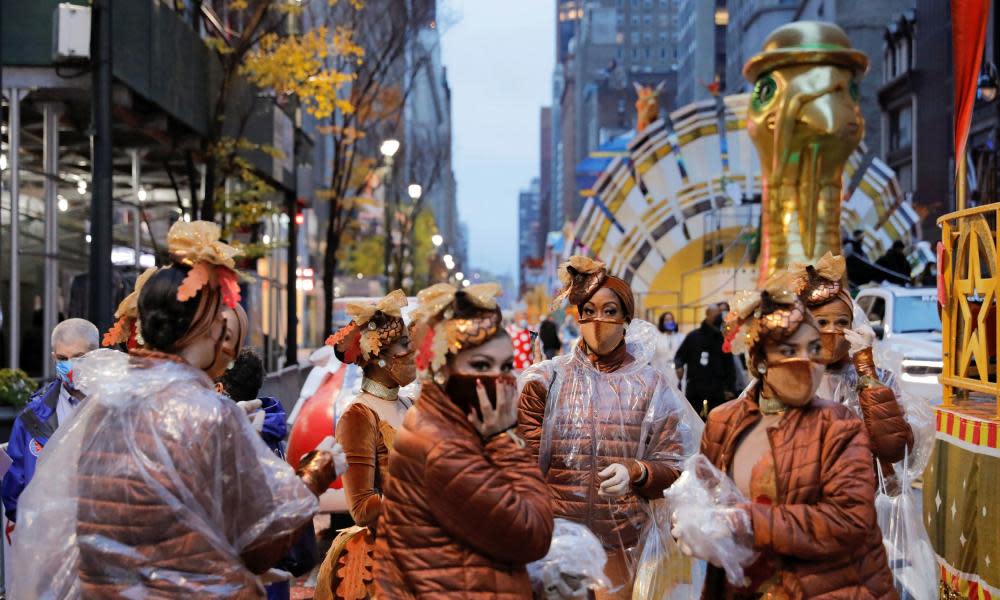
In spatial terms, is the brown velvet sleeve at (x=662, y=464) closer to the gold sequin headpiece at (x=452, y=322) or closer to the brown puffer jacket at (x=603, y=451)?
the brown puffer jacket at (x=603, y=451)

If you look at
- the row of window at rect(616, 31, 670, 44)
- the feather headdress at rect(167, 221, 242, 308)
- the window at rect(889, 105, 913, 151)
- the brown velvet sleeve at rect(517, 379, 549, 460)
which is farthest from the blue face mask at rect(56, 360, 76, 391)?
the row of window at rect(616, 31, 670, 44)

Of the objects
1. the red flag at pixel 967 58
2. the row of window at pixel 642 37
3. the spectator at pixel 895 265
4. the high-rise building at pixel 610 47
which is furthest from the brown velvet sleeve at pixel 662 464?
the row of window at pixel 642 37

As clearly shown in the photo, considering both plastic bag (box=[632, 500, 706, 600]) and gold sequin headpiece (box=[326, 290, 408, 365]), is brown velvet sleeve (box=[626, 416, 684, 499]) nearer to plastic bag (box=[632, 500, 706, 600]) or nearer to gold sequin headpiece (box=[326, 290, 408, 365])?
plastic bag (box=[632, 500, 706, 600])

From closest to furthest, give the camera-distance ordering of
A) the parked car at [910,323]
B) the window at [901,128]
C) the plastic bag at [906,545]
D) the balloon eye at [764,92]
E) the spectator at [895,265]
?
the plastic bag at [906,545] < the parked car at [910,323] < the balloon eye at [764,92] < the spectator at [895,265] < the window at [901,128]

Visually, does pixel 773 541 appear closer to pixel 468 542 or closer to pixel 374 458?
pixel 468 542

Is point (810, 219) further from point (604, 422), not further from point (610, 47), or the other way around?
point (610, 47)

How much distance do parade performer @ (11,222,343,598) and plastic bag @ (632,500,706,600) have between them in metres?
2.17

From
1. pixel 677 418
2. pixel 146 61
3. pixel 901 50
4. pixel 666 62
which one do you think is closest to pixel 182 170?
pixel 146 61

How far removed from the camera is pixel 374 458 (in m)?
4.67

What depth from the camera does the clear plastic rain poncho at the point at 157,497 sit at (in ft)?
10.8

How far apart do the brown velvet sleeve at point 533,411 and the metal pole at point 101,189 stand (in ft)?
20.8

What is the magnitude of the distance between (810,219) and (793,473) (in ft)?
46.8

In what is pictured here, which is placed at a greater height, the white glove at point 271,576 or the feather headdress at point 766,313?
the feather headdress at point 766,313

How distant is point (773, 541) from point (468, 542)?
3.23ft
